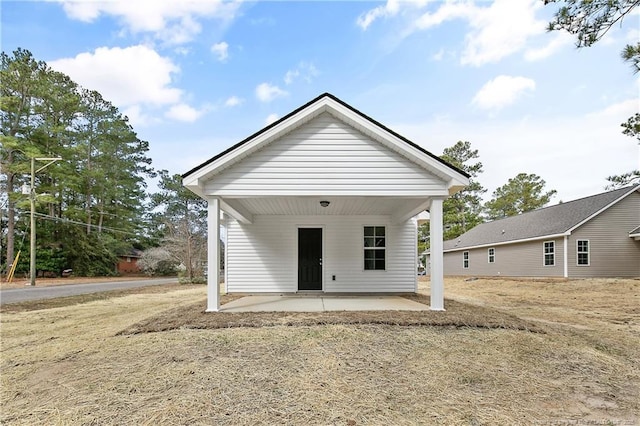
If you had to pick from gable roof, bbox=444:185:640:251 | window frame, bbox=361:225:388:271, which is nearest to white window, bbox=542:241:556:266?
gable roof, bbox=444:185:640:251

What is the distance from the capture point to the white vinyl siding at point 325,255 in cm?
1057

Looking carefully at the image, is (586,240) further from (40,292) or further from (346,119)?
(40,292)

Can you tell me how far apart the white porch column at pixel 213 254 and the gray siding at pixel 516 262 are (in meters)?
18.3

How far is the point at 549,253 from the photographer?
61.1ft

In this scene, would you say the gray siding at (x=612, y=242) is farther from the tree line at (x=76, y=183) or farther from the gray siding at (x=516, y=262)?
the tree line at (x=76, y=183)

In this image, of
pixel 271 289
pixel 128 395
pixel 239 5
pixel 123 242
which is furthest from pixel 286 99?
pixel 123 242

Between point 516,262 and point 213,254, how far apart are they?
20.9 metres

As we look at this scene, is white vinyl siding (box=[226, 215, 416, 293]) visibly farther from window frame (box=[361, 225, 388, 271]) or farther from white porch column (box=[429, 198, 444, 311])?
white porch column (box=[429, 198, 444, 311])

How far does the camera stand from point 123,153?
117 feet

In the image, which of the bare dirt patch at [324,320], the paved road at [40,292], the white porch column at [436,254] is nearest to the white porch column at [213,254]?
the bare dirt patch at [324,320]

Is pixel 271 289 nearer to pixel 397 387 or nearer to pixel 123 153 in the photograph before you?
pixel 397 387

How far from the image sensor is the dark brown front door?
1073cm

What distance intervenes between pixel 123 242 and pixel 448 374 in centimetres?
3645

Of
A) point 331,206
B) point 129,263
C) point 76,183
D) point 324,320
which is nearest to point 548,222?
point 331,206
